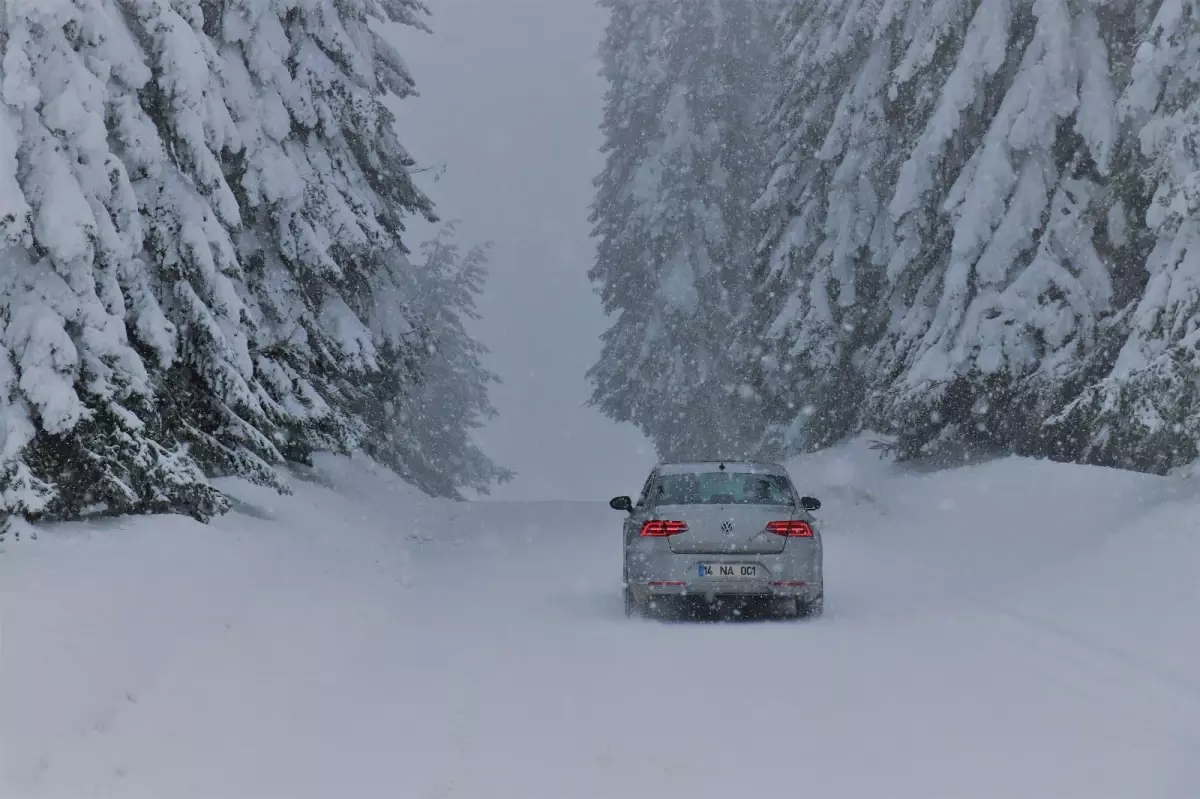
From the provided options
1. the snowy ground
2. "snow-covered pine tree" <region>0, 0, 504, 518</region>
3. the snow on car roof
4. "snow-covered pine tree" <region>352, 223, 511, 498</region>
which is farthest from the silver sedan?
"snow-covered pine tree" <region>352, 223, 511, 498</region>

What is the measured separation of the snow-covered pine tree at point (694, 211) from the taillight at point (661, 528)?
27063 mm

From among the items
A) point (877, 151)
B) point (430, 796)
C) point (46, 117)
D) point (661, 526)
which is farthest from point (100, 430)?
point (877, 151)

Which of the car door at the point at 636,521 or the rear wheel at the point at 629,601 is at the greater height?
the car door at the point at 636,521

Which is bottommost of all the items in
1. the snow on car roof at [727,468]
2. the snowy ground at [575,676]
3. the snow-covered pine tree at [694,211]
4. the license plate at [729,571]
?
the snowy ground at [575,676]

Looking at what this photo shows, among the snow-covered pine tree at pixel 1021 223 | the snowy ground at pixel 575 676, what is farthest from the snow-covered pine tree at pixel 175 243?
the snow-covered pine tree at pixel 1021 223

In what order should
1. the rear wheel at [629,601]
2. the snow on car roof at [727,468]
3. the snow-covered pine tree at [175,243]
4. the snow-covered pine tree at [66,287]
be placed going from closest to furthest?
the snow-covered pine tree at [66,287], the snow-covered pine tree at [175,243], the rear wheel at [629,601], the snow on car roof at [727,468]

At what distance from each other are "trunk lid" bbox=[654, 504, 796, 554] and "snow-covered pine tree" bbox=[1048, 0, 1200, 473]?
4687 millimetres

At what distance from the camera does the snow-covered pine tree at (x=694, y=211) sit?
1673 inches

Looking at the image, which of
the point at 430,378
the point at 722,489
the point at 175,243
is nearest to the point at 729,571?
the point at 722,489

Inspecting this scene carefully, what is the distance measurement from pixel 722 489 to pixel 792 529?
1.41 metres

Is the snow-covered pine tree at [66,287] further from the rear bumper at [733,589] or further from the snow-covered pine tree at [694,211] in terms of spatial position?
the snow-covered pine tree at [694,211]

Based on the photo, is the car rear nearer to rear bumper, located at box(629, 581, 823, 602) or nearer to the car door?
→ rear bumper, located at box(629, 581, 823, 602)

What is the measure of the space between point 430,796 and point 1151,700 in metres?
5.11

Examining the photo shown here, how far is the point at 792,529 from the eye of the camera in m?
13.8
